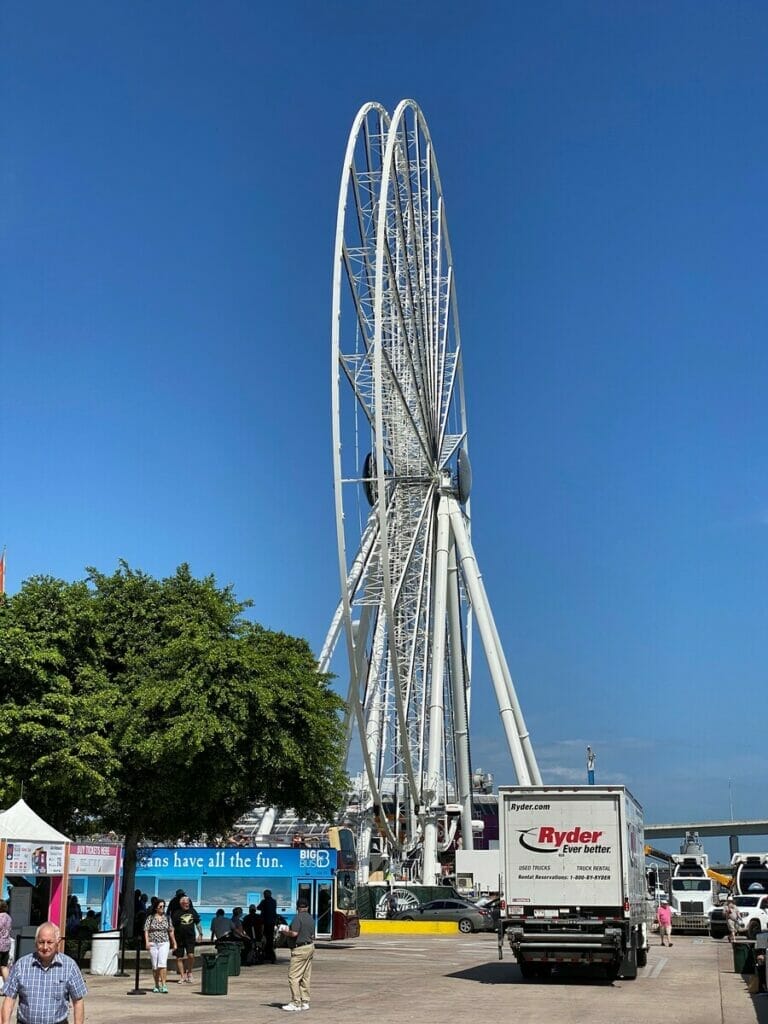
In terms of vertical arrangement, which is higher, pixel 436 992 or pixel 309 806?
pixel 309 806

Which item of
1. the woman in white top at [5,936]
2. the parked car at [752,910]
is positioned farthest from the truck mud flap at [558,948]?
the parked car at [752,910]

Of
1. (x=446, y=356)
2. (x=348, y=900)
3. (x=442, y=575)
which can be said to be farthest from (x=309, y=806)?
(x=446, y=356)

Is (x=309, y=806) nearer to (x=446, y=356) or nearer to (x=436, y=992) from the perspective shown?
(x=436, y=992)

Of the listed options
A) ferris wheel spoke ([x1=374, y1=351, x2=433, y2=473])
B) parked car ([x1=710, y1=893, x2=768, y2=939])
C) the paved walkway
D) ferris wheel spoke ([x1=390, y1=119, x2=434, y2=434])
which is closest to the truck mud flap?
the paved walkway

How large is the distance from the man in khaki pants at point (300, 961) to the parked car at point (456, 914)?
31.5m

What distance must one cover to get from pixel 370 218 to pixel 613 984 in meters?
27.8

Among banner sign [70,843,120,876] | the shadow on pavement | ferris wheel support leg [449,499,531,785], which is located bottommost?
the shadow on pavement

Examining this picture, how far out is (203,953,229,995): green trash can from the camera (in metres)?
22.8

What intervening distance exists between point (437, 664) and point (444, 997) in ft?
108

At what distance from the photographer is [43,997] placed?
962 cm

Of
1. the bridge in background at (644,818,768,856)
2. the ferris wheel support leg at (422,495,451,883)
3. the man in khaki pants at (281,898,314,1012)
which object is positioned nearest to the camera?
the man in khaki pants at (281,898,314,1012)

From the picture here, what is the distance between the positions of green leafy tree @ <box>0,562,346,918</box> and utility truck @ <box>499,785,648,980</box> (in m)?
8.92

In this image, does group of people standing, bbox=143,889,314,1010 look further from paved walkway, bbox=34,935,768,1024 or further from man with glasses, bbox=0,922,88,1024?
man with glasses, bbox=0,922,88,1024

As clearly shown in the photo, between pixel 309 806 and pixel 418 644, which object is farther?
pixel 418 644
